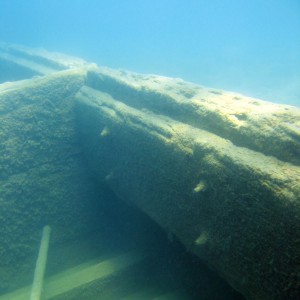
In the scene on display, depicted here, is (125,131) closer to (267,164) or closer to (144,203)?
(144,203)

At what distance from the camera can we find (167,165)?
8.81ft

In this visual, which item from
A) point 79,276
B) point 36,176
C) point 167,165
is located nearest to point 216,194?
point 167,165

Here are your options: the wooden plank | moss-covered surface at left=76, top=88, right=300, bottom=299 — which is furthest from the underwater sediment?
the wooden plank

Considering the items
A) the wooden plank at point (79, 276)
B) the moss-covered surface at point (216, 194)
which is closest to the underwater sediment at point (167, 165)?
the moss-covered surface at point (216, 194)

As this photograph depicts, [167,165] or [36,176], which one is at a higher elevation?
[167,165]

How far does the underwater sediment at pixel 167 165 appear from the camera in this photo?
1.91 metres

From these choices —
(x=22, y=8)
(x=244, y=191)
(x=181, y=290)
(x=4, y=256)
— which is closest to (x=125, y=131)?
(x=244, y=191)

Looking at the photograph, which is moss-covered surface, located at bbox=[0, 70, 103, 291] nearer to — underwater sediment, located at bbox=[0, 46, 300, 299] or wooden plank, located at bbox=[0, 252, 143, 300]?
underwater sediment, located at bbox=[0, 46, 300, 299]

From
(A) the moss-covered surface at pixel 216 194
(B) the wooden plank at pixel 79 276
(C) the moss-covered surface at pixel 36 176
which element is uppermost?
(A) the moss-covered surface at pixel 216 194

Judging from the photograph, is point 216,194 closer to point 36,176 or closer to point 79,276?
point 79,276

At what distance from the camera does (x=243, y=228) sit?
2.00 meters

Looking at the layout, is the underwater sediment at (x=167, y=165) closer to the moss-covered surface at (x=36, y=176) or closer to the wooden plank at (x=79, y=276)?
the moss-covered surface at (x=36, y=176)

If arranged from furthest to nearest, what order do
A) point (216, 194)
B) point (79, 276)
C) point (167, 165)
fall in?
point (79, 276), point (167, 165), point (216, 194)

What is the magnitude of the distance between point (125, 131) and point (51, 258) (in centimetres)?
191
